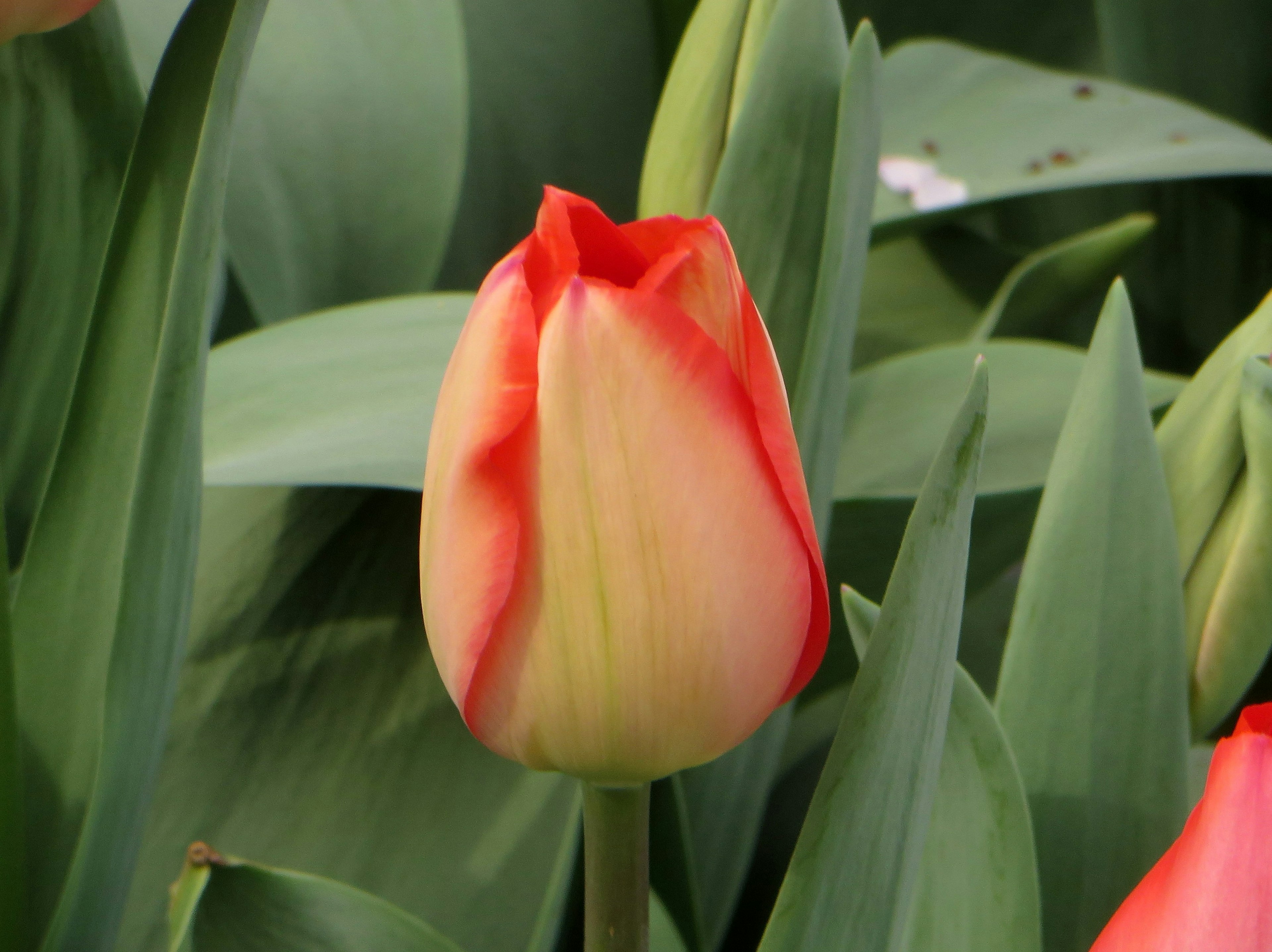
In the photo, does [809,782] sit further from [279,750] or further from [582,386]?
[582,386]

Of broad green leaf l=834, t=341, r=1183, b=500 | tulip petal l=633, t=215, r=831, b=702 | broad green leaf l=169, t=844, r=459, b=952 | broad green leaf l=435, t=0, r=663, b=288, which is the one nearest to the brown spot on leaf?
broad green leaf l=169, t=844, r=459, b=952

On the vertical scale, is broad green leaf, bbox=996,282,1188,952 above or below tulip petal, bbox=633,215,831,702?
below

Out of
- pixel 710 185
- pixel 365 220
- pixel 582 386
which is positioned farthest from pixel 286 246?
pixel 582 386

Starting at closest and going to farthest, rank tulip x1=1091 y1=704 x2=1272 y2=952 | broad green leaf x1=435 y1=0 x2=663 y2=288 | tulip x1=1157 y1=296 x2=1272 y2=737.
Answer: tulip x1=1091 y1=704 x2=1272 y2=952 → tulip x1=1157 y1=296 x2=1272 y2=737 → broad green leaf x1=435 y1=0 x2=663 y2=288

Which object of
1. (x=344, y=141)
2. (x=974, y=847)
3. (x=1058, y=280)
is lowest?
(x=974, y=847)

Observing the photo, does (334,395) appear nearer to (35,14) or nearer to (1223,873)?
(35,14)

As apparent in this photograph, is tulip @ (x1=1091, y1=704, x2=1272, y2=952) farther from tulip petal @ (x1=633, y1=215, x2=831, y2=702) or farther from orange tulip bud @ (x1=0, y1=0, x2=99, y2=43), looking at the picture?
orange tulip bud @ (x1=0, y1=0, x2=99, y2=43)

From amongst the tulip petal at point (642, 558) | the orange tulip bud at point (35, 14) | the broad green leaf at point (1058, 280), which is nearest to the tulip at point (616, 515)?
the tulip petal at point (642, 558)

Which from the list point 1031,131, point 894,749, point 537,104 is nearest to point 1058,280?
point 1031,131
